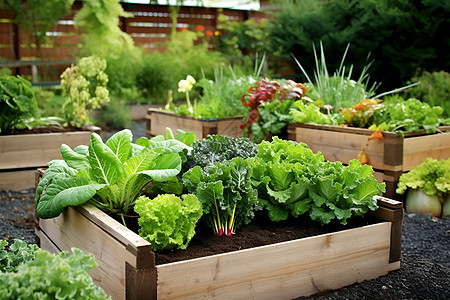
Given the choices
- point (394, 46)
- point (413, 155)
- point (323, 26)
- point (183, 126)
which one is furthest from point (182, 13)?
point (413, 155)

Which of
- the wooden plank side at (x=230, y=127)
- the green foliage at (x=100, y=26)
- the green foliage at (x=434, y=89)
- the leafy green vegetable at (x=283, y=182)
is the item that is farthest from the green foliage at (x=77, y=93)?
the green foliage at (x=100, y=26)

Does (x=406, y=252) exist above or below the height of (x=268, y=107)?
below

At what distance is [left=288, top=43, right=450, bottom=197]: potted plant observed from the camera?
3910 millimetres

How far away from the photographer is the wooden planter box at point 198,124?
4.98 meters

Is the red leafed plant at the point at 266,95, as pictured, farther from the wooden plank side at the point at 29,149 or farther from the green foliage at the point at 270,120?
the wooden plank side at the point at 29,149

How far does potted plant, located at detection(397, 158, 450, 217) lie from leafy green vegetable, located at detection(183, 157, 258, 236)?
1820mm

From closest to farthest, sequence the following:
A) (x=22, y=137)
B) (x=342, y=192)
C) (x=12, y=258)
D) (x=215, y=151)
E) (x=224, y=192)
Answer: (x=12, y=258), (x=224, y=192), (x=342, y=192), (x=215, y=151), (x=22, y=137)

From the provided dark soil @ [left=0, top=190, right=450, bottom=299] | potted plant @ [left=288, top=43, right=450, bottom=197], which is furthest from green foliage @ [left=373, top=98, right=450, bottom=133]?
dark soil @ [left=0, top=190, right=450, bottom=299]

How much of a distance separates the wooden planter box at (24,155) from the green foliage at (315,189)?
2605 mm

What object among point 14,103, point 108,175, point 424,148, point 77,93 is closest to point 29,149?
point 14,103

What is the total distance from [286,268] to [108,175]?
0.93 m

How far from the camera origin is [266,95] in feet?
15.3

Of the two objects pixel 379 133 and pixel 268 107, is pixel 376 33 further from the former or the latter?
pixel 379 133

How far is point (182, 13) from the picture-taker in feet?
39.3
